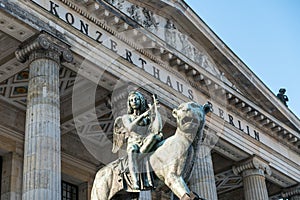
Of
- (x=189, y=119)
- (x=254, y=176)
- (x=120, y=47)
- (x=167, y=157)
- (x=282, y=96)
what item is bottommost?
(x=167, y=157)

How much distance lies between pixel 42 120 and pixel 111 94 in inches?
177

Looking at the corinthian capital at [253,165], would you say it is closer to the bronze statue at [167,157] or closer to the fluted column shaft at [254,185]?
the fluted column shaft at [254,185]

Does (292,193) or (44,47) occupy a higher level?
(44,47)

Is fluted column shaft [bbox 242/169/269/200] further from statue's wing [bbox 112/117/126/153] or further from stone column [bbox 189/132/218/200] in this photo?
statue's wing [bbox 112/117/126/153]

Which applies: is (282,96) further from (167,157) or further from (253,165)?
(167,157)

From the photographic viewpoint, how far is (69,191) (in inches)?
879

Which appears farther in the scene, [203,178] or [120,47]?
[203,178]

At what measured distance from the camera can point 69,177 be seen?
72.1 feet

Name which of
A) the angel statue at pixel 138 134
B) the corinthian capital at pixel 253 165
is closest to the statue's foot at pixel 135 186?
the angel statue at pixel 138 134

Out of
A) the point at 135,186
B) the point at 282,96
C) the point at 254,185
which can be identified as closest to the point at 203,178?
the point at 254,185

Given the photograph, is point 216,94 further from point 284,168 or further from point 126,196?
point 126,196

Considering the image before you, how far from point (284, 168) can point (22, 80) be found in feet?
41.6

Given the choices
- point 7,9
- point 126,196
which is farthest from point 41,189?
point 126,196

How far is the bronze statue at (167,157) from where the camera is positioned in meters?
6.21
